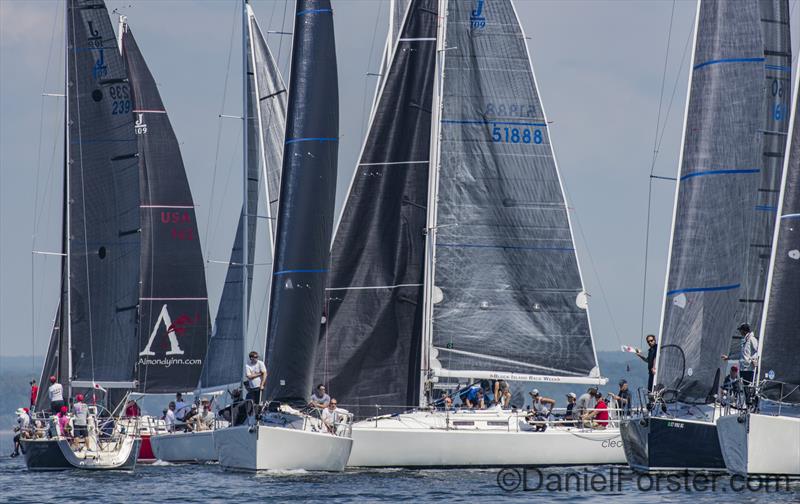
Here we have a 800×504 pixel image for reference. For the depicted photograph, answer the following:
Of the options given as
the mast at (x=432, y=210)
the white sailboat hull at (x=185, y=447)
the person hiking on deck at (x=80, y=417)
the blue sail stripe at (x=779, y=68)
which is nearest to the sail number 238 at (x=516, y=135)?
the mast at (x=432, y=210)

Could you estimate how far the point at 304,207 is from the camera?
33594 mm

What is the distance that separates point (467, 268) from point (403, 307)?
1787 millimetres

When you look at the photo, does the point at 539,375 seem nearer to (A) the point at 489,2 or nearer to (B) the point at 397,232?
(B) the point at 397,232

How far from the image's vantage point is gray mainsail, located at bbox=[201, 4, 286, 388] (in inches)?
1694

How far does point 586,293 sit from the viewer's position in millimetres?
37281

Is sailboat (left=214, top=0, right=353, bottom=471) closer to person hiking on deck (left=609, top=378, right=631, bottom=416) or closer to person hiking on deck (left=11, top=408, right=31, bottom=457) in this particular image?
person hiking on deck (left=11, top=408, right=31, bottom=457)

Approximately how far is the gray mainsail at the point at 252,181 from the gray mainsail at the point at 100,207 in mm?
3098

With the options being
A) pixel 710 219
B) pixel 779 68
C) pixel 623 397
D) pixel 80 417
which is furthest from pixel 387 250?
pixel 779 68

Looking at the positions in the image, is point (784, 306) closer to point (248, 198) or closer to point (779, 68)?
point (779, 68)

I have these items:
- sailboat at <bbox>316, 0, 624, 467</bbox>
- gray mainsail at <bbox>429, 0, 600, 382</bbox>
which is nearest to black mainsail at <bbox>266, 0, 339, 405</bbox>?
sailboat at <bbox>316, 0, 624, 467</bbox>

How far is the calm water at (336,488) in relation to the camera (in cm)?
2848

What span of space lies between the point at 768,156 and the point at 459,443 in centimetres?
896

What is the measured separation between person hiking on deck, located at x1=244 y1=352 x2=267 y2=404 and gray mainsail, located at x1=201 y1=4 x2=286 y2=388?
8.62m

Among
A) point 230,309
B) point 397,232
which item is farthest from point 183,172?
point 397,232
